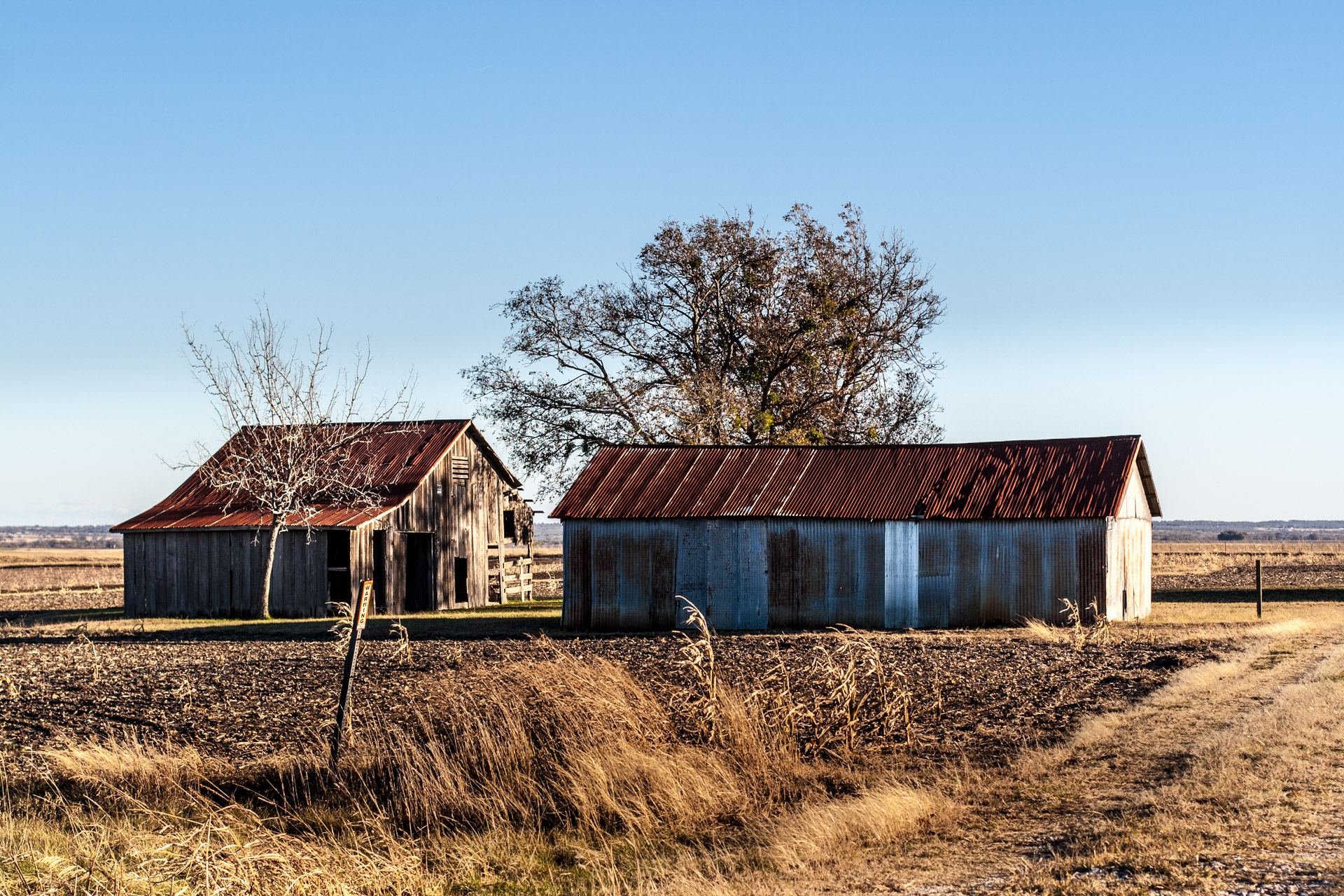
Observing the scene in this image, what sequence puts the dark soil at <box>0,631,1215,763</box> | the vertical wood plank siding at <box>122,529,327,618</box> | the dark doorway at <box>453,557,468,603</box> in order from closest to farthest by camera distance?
the dark soil at <box>0,631,1215,763</box> < the vertical wood plank siding at <box>122,529,327,618</box> < the dark doorway at <box>453,557,468,603</box>

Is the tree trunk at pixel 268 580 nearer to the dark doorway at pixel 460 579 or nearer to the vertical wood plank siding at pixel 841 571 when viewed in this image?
the dark doorway at pixel 460 579

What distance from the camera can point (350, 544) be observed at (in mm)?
34312

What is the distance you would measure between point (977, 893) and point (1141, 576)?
2458 centimetres

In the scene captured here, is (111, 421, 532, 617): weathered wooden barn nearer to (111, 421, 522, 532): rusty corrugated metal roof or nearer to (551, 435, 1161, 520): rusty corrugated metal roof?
(111, 421, 522, 532): rusty corrugated metal roof

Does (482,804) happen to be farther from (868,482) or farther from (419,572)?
(419,572)

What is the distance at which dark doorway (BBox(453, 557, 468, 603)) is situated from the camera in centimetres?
3834

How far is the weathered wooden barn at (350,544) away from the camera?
34719 mm

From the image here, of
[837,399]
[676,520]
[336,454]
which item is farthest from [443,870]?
[837,399]

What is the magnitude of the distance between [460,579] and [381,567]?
3.50 meters

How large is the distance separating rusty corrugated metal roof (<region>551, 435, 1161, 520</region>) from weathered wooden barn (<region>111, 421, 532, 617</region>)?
815 centimetres

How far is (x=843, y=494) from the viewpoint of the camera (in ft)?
94.2

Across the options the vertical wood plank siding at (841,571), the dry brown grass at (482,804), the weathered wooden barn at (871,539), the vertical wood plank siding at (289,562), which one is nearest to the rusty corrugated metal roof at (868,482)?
the weathered wooden barn at (871,539)

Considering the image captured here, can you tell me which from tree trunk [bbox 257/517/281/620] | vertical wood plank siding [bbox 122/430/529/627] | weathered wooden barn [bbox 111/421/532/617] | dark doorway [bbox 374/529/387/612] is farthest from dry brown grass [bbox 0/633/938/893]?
dark doorway [bbox 374/529/387/612]

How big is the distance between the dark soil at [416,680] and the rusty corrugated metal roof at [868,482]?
3.58 m
